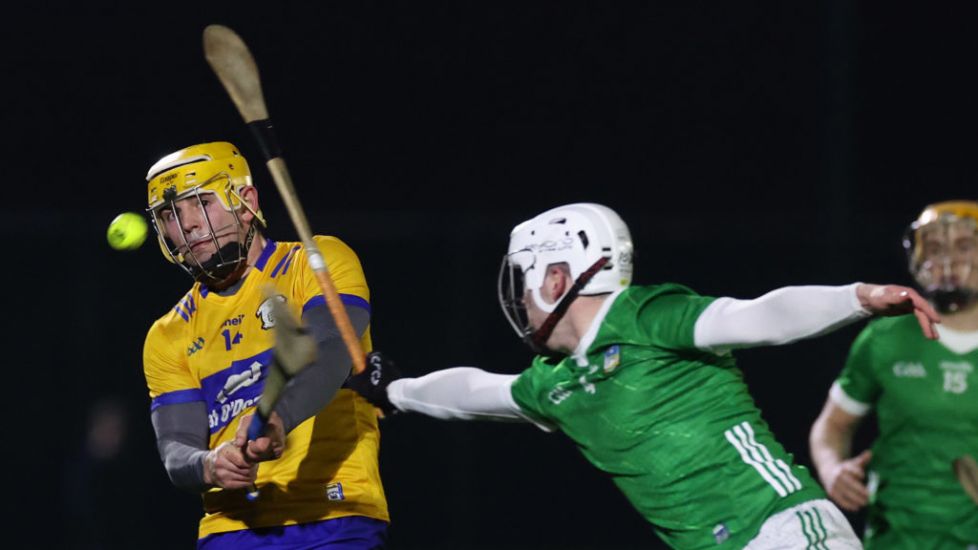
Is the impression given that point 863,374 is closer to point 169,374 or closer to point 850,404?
point 850,404

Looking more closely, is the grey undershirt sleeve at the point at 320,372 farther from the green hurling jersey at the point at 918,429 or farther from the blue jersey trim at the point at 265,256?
the green hurling jersey at the point at 918,429

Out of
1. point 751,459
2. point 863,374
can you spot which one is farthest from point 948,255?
point 751,459

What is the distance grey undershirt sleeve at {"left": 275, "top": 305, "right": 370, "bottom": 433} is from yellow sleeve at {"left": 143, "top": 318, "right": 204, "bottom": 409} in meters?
0.36

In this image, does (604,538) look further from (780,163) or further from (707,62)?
(707,62)

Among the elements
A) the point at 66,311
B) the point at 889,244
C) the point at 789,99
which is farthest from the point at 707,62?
the point at 66,311

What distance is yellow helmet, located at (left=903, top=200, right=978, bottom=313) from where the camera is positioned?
4398mm

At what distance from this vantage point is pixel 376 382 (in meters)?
3.78

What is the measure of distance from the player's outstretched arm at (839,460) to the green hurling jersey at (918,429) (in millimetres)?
74

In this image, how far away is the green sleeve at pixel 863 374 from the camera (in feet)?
14.6

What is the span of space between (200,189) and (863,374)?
1870 mm

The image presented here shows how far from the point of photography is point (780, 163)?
12094 mm

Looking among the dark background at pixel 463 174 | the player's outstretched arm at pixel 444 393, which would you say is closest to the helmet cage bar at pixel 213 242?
the player's outstretched arm at pixel 444 393

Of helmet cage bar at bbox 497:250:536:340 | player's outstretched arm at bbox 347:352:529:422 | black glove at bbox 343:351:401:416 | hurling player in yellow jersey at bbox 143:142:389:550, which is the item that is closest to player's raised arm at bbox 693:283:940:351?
helmet cage bar at bbox 497:250:536:340

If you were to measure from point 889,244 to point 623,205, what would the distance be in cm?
246
